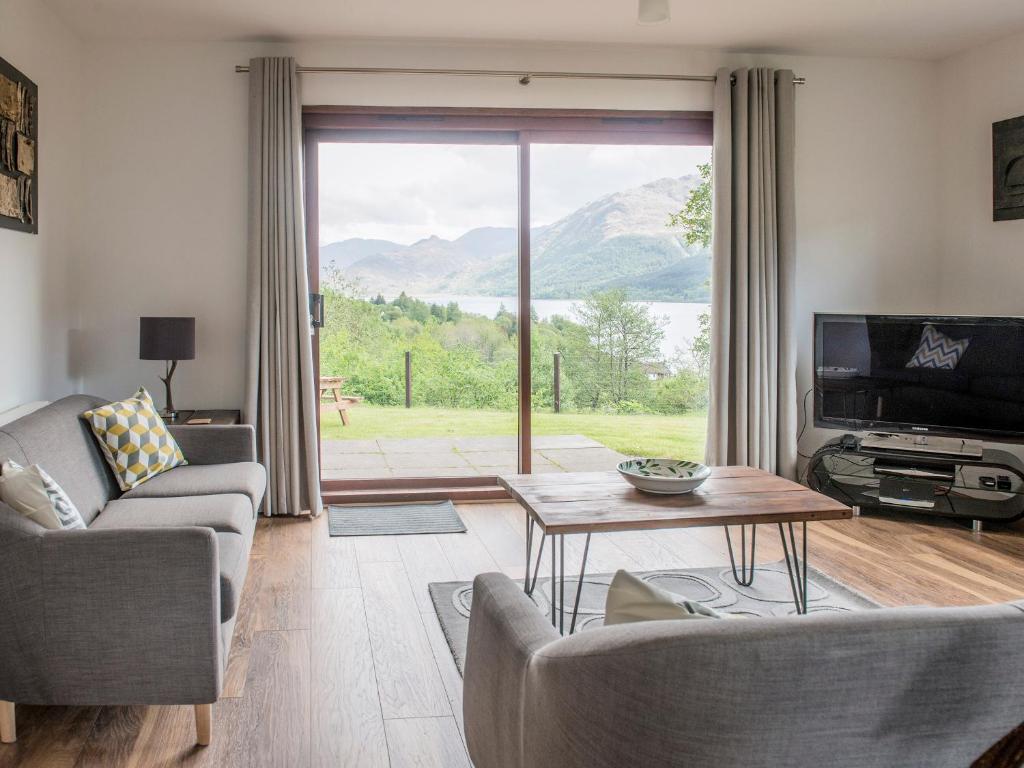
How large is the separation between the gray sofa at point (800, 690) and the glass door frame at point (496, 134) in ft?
13.3

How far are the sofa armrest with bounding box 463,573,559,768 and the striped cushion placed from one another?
3.77 m

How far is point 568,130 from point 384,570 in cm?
283

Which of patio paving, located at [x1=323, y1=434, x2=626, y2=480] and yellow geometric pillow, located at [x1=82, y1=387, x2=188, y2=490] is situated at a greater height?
yellow geometric pillow, located at [x1=82, y1=387, x2=188, y2=490]

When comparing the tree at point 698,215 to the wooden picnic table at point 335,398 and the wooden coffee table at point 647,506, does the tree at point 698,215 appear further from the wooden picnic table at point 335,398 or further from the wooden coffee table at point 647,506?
the wooden coffee table at point 647,506

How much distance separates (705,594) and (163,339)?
2880mm

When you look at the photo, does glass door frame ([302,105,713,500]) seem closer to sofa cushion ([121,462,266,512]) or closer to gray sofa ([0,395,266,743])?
sofa cushion ([121,462,266,512])

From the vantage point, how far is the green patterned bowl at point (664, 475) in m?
2.97

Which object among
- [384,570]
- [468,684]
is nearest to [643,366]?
[384,570]

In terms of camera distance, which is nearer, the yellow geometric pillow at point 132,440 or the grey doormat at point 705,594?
the grey doormat at point 705,594

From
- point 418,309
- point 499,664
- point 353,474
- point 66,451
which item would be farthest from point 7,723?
point 418,309

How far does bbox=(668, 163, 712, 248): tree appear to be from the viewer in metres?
5.45

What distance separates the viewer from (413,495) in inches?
200

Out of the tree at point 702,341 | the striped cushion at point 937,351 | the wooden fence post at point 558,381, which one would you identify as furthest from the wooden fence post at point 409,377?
the striped cushion at point 937,351

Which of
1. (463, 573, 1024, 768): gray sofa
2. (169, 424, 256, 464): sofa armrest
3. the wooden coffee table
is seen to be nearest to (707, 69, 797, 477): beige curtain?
the wooden coffee table
